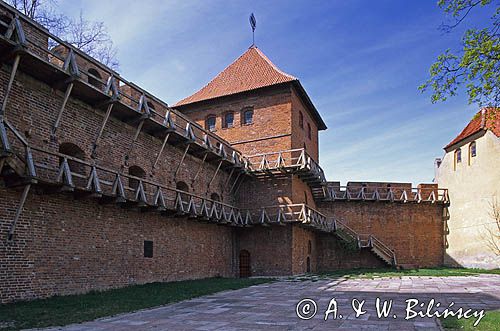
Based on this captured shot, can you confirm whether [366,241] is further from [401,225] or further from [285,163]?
[285,163]

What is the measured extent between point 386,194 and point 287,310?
64.4 ft

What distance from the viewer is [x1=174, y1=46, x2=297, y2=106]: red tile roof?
22906 millimetres

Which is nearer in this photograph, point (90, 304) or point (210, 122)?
point (90, 304)

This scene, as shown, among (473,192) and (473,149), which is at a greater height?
(473,149)

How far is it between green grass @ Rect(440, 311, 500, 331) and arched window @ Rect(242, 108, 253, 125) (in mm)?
16382

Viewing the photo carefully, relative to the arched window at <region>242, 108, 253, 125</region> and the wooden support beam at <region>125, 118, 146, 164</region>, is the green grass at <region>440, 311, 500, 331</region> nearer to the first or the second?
the wooden support beam at <region>125, 118, 146, 164</region>

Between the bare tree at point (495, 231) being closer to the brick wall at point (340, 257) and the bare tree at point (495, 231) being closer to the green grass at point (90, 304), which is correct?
the brick wall at point (340, 257)

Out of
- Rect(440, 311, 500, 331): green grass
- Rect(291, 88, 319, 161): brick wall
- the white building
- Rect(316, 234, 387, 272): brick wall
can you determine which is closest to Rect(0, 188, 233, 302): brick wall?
Rect(291, 88, 319, 161): brick wall

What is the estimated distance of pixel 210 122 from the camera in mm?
24156

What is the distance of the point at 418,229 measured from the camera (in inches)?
1081

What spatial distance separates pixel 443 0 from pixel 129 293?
32.5 ft

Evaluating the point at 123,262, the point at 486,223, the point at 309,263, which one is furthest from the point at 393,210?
the point at 123,262

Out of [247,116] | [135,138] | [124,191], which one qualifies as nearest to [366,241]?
[247,116]

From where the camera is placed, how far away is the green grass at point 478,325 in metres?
6.78
